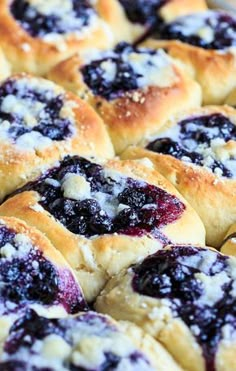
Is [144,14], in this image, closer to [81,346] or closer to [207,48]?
[207,48]

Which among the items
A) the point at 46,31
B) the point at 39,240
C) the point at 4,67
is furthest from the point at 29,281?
the point at 46,31

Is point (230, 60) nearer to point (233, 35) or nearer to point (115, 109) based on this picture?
point (233, 35)

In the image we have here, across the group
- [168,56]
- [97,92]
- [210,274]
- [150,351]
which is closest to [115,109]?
[97,92]

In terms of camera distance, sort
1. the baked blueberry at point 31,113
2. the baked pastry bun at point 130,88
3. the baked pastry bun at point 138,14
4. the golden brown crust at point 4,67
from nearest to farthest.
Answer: the baked blueberry at point 31,113 → the baked pastry bun at point 130,88 → the golden brown crust at point 4,67 → the baked pastry bun at point 138,14

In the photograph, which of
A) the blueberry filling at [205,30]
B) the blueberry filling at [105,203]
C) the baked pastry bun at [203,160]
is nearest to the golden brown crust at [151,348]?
the blueberry filling at [105,203]

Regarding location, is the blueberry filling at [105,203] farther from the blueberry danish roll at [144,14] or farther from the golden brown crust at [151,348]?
the blueberry danish roll at [144,14]

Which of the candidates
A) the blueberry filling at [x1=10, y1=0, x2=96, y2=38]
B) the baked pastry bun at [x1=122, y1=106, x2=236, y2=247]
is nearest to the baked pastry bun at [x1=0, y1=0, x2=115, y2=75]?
the blueberry filling at [x1=10, y1=0, x2=96, y2=38]

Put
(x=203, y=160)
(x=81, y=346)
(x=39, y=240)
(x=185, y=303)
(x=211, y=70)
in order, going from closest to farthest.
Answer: (x=81, y=346), (x=185, y=303), (x=39, y=240), (x=203, y=160), (x=211, y=70)
